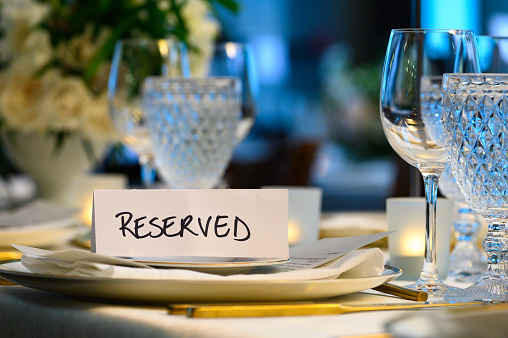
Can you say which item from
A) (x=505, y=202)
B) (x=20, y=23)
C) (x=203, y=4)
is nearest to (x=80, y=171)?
(x=20, y=23)

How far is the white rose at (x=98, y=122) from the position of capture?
1455 millimetres

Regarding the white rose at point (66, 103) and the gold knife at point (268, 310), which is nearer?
the gold knife at point (268, 310)

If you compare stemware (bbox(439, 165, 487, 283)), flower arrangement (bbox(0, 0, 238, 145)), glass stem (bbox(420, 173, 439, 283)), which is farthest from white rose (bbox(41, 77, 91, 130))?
glass stem (bbox(420, 173, 439, 283))

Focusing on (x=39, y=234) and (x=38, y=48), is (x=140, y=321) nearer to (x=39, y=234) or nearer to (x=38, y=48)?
(x=39, y=234)

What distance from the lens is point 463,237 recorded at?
0.76 meters

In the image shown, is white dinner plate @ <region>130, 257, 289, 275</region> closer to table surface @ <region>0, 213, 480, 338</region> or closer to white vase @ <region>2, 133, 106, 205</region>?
table surface @ <region>0, 213, 480, 338</region>

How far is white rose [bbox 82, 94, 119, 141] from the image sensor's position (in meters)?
1.46

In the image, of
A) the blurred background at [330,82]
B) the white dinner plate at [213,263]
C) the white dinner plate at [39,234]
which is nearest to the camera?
the white dinner plate at [213,263]

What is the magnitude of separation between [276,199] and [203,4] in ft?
3.70

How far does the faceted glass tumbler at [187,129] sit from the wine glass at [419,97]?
44cm

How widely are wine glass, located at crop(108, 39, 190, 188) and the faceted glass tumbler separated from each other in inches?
5.4

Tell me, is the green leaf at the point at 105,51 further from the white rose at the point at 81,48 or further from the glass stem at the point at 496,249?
the glass stem at the point at 496,249

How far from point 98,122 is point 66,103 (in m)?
0.07

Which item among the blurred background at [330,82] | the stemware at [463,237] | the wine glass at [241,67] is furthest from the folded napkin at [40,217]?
the blurred background at [330,82]
